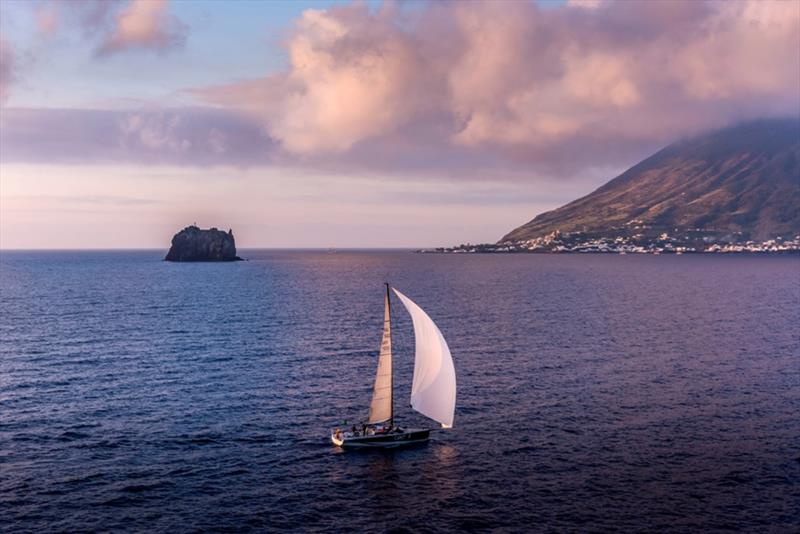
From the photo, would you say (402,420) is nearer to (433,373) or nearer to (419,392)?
(419,392)

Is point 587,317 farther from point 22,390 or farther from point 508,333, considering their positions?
point 22,390

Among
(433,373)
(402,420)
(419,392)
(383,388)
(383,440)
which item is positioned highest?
(433,373)

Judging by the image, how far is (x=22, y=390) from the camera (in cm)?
7881

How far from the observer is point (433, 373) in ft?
211

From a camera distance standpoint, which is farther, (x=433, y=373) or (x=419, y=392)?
(x=419, y=392)

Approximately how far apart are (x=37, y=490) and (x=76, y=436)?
12.1 meters

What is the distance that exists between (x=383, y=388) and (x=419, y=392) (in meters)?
3.52

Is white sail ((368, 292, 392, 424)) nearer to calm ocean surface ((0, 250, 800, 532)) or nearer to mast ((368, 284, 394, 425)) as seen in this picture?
mast ((368, 284, 394, 425))

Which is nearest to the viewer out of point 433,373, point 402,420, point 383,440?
point 383,440

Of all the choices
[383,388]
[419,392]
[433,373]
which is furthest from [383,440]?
[433,373]

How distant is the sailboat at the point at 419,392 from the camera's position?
6172 cm

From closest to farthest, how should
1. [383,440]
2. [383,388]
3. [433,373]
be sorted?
[383,440] < [433,373] < [383,388]

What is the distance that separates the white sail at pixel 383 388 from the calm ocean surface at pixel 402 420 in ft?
15.9

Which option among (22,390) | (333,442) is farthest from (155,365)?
(333,442)
